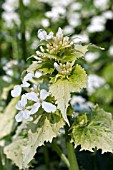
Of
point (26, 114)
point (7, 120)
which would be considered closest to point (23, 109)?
point (26, 114)

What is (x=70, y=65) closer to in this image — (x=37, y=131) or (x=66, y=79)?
(x=66, y=79)

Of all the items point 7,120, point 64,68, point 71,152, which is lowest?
point 71,152

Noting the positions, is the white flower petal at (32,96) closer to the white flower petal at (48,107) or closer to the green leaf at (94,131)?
the white flower petal at (48,107)

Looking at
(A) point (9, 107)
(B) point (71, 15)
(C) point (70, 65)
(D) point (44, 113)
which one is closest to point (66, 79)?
(C) point (70, 65)

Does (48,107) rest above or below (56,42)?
below

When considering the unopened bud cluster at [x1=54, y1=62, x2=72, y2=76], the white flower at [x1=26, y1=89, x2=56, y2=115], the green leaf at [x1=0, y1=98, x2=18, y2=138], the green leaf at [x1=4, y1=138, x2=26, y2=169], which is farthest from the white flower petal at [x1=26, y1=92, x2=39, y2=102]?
the green leaf at [x1=0, y1=98, x2=18, y2=138]

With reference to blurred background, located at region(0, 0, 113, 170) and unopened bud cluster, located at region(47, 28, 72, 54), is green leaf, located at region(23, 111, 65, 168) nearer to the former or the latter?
unopened bud cluster, located at region(47, 28, 72, 54)

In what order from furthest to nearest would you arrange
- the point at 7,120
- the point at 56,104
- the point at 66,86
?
the point at 7,120 < the point at 56,104 < the point at 66,86

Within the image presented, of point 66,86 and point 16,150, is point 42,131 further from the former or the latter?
point 16,150
